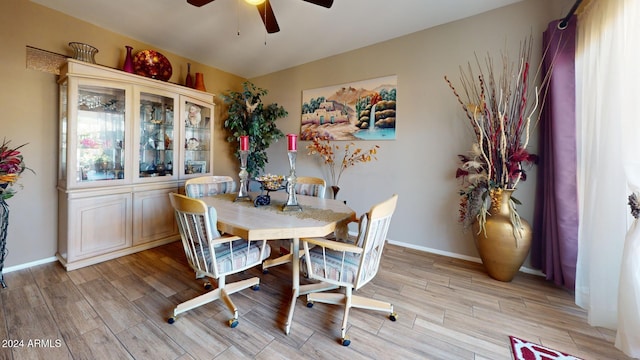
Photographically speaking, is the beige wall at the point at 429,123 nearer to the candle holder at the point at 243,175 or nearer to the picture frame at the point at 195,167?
the candle holder at the point at 243,175

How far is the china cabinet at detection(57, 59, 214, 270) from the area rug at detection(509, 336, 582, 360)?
3576mm

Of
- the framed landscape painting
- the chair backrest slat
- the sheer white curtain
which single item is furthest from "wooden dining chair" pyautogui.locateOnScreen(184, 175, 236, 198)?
the sheer white curtain

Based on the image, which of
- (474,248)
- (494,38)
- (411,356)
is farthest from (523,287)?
(494,38)

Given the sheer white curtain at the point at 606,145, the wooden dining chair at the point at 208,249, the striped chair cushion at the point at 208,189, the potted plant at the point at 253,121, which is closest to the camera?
the sheer white curtain at the point at 606,145

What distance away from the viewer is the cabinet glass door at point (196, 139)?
3.27 m

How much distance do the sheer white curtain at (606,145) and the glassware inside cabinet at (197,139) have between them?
4056 millimetres

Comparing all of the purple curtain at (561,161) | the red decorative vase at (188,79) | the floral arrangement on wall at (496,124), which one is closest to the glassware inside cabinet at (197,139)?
the red decorative vase at (188,79)

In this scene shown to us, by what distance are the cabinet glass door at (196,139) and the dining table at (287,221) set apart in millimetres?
1473

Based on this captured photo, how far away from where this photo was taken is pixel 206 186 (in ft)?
8.28

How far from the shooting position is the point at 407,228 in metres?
3.04

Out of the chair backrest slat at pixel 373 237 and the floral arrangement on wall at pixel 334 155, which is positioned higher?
the floral arrangement on wall at pixel 334 155

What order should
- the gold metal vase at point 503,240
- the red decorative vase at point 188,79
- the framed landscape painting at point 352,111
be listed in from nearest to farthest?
the gold metal vase at point 503,240, the framed landscape painting at point 352,111, the red decorative vase at point 188,79

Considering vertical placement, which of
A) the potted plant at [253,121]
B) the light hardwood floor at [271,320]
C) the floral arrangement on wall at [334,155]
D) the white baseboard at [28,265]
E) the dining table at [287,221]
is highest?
the potted plant at [253,121]

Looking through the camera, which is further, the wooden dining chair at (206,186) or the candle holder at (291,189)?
the wooden dining chair at (206,186)
